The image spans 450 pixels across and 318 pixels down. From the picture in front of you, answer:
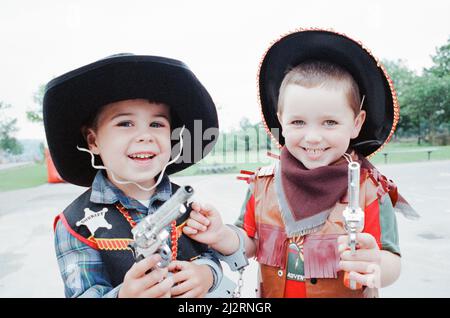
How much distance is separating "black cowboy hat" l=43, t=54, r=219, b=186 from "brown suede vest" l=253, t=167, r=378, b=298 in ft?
0.79

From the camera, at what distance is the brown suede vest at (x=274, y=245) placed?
869 millimetres

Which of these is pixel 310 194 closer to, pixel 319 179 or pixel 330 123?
pixel 319 179

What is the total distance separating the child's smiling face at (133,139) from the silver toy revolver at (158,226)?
0.21 m

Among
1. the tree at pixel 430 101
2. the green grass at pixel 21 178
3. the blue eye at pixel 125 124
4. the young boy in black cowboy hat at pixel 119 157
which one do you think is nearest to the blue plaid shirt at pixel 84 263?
the young boy in black cowboy hat at pixel 119 157

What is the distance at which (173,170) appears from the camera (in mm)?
1020

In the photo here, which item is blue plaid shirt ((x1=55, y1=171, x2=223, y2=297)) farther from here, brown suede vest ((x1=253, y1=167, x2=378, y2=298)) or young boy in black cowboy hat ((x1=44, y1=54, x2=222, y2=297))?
brown suede vest ((x1=253, y1=167, x2=378, y2=298))

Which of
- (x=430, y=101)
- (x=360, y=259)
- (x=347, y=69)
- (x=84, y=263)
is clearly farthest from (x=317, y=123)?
(x=430, y=101)

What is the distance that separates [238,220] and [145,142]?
13.5 inches

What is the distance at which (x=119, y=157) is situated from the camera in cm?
83

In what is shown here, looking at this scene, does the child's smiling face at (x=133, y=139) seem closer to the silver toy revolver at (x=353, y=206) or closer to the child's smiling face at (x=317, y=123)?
the child's smiling face at (x=317, y=123)

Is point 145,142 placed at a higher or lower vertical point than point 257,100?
lower

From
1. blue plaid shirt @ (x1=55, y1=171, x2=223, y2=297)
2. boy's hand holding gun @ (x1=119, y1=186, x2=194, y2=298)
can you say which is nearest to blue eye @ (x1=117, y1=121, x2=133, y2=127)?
blue plaid shirt @ (x1=55, y1=171, x2=223, y2=297)
